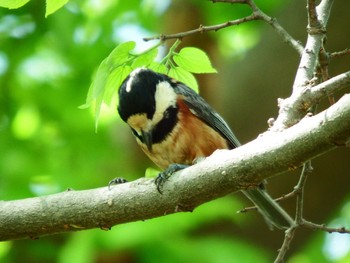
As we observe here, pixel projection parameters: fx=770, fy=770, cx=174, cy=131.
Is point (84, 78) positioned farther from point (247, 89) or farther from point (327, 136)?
point (327, 136)

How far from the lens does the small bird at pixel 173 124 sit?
404cm

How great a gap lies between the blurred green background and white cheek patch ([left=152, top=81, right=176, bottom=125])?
1.32 meters

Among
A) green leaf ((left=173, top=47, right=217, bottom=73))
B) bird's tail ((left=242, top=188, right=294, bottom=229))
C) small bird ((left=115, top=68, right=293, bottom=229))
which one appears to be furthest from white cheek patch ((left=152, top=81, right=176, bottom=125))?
green leaf ((left=173, top=47, right=217, bottom=73))

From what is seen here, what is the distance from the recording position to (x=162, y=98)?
4.24 meters

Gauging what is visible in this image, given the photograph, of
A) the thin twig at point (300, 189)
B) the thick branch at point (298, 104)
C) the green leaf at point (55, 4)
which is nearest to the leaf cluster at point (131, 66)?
the green leaf at point (55, 4)

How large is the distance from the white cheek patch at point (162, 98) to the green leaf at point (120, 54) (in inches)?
49.1

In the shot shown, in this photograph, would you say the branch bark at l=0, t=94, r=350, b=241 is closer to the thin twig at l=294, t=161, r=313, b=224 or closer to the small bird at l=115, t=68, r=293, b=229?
the thin twig at l=294, t=161, r=313, b=224

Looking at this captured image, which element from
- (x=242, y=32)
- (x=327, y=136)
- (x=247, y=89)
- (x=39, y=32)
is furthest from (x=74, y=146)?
(x=327, y=136)

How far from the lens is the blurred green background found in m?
5.90

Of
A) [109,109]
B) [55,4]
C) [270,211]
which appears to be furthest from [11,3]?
[109,109]

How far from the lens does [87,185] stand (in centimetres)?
536

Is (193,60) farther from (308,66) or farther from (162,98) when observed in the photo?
(162,98)

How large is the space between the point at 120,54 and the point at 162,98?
53.5 inches

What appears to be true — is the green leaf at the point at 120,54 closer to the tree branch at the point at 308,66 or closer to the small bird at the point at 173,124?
the tree branch at the point at 308,66
